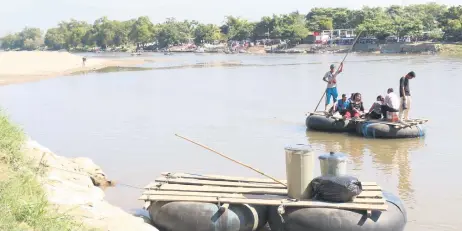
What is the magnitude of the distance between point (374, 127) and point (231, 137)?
4035mm

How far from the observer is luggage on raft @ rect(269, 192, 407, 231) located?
7363mm

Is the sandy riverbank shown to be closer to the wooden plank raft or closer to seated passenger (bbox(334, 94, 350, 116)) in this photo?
seated passenger (bbox(334, 94, 350, 116))

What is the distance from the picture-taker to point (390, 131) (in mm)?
15336

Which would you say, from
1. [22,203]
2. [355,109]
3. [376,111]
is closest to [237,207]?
[22,203]

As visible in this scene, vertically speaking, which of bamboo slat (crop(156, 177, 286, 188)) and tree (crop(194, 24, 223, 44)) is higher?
tree (crop(194, 24, 223, 44))

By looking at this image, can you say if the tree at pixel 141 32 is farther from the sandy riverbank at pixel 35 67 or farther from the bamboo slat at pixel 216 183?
the bamboo slat at pixel 216 183

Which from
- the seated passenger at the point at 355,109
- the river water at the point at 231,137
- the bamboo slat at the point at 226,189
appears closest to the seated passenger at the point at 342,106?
the seated passenger at the point at 355,109

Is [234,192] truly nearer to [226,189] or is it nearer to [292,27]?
[226,189]

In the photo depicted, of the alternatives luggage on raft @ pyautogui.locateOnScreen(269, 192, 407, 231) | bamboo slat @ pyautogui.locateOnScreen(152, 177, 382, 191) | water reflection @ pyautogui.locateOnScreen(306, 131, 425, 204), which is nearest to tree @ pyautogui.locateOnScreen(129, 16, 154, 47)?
water reflection @ pyautogui.locateOnScreen(306, 131, 425, 204)

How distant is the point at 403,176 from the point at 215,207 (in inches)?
212

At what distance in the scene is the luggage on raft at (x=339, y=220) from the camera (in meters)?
7.36

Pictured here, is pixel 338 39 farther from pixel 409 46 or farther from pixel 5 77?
pixel 5 77

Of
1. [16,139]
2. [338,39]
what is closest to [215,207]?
[16,139]

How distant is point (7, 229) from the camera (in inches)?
209
